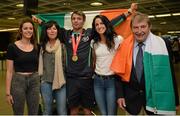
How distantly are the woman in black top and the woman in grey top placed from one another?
99 mm

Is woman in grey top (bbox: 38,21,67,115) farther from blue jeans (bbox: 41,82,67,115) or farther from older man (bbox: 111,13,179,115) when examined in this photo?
older man (bbox: 111,13,179,115)

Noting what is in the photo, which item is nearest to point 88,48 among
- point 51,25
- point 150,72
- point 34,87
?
point 51,25

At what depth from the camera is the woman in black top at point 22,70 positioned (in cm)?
302

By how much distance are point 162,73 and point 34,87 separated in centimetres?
140

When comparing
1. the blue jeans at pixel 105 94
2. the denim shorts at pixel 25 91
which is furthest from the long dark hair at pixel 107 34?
the denim shorts at pixel 25 91

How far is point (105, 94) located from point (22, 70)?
922 millimetres

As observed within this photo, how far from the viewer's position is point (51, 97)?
3.18 m

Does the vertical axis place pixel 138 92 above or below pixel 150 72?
below

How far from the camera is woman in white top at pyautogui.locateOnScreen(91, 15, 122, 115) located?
9.92ft

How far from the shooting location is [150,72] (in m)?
2.44

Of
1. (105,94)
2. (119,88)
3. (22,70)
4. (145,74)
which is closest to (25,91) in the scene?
(22,70)

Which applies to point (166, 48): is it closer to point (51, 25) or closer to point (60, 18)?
point (51, 25)

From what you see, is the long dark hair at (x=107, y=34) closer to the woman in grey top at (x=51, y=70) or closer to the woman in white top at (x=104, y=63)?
the woman in white top at (x=104, y=63)

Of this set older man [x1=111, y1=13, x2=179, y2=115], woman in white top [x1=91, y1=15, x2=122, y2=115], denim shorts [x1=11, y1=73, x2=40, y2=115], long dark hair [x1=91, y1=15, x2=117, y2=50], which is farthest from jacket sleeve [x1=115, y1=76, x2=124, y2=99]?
denim shorts [x1=11, y1=73, x2=40, y2=115]
